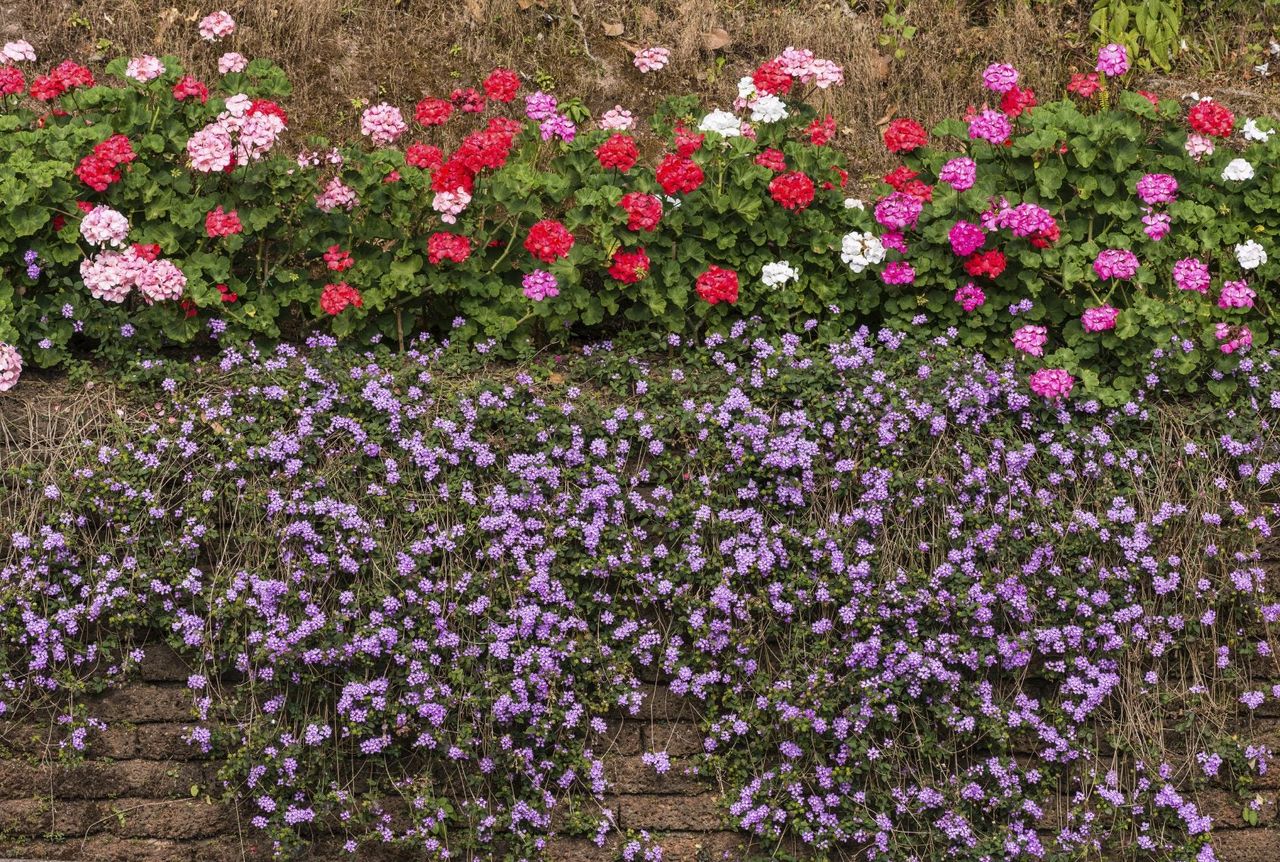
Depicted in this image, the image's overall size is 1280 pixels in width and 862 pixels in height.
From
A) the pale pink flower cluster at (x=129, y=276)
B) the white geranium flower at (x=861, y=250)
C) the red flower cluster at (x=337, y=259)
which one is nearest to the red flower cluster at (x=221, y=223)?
the pale pink flower cluster at (x=129, y=276)

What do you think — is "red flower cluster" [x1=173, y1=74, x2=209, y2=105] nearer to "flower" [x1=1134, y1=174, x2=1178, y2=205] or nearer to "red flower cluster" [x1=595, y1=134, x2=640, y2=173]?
"red flower cluster" [x1=595, y1=134, x2=640, y2=173]

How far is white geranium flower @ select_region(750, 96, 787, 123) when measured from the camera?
13.9 feet

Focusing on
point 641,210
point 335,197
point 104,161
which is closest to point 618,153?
point 641,210

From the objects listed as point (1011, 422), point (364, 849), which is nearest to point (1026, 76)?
point (1011, 422)

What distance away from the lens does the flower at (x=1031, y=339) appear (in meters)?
4.03

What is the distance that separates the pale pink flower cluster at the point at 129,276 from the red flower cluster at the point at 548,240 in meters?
1.07

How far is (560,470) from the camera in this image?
12.1ft

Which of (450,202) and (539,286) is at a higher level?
(450,202)

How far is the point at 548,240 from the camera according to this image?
3.96m

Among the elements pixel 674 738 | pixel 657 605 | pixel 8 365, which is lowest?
pixel 674 738

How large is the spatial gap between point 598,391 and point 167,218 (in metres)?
1.48

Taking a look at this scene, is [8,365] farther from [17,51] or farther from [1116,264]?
[1116,264]

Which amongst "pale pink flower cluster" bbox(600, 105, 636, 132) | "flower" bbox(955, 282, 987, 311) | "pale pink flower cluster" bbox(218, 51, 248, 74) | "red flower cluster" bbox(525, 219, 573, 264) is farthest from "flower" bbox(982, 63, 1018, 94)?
"pale pink flower cluster" bbox(218, 51, 248, 74)

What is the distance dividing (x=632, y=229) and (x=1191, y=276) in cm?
178
